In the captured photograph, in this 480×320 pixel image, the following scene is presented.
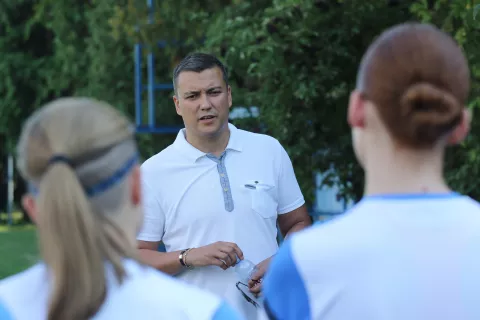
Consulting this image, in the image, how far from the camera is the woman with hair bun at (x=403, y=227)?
179 centimetres

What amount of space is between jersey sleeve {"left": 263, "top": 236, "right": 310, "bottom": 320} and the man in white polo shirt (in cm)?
167

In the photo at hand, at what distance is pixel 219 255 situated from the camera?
11.7 feet

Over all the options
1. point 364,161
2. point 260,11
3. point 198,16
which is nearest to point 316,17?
point 260,11

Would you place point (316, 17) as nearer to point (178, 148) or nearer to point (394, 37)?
point (178, 148)

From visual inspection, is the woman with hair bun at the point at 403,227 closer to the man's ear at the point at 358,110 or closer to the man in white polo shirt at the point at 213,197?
the man's ear at the point at 358,110

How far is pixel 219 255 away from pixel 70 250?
6.45ft

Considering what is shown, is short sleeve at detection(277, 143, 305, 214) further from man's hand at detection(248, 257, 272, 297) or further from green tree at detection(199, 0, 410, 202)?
green tree at detection(199, 0, 410, 202)

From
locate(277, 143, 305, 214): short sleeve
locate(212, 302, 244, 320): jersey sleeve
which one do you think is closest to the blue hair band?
locate(212, 302, 244, 320): jersey sleeve

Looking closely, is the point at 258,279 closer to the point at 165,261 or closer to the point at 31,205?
the point at 165,261

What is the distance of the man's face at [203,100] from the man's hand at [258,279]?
0.64m

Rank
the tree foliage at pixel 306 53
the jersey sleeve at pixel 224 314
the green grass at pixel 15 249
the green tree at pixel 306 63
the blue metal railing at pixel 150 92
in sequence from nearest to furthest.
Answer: the jersey sleeve at pixel 224 314
the tree foliage at pixel 306 53
the green tree at pixel 306 63
the blue metal railing at pixel 150 92
the green grass at pixel 15 249

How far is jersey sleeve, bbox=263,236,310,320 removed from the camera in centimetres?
184

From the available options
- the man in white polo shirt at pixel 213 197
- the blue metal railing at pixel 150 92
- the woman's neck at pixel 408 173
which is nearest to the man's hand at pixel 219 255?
the man in white polo shirt at pixel 213 197

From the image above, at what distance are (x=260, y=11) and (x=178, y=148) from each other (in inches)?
126
